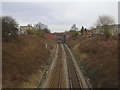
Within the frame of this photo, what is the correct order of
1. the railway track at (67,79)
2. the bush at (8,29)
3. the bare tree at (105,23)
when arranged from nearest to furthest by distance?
the railway track at (67,79), the bush at (8,29), the bare tree at (105,23)

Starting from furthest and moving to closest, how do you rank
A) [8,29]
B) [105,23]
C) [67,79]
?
[105,23], [8,29], [67,79]

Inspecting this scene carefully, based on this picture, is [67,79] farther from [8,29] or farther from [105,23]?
[105,23]

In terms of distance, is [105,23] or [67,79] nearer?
[67,79]

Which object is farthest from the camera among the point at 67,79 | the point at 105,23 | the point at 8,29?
the point at 105,23

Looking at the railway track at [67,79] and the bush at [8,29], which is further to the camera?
the bush at [8,29]

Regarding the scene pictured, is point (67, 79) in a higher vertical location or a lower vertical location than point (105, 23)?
lower

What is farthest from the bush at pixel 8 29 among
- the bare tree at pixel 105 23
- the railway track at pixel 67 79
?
the bare tree at pixel 105 23

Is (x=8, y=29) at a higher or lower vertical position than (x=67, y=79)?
higher

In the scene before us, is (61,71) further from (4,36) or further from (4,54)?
(4,36)

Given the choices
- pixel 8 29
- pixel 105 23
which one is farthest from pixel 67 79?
pixel 105 23

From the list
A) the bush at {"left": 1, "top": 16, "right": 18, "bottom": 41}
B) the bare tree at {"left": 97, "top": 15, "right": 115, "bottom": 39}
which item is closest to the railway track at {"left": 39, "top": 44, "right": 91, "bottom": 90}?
the bush at {"left": 1, "top": 16, "right": 18, "bottom": 41}

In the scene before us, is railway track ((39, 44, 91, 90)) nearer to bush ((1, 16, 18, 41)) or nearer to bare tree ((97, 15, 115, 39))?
bush ((1, 16, 18, 41))

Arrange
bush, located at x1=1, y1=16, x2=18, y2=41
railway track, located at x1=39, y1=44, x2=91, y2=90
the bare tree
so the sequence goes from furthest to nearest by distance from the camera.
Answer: the bare tree → bush, located at x1=1, y1=16, x2=18, y2=41 → railway track, located at x1=39, y1=44, x2=91, y2=90

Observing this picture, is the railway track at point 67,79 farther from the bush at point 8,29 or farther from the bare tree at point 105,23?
the bare tree at point 105,23
